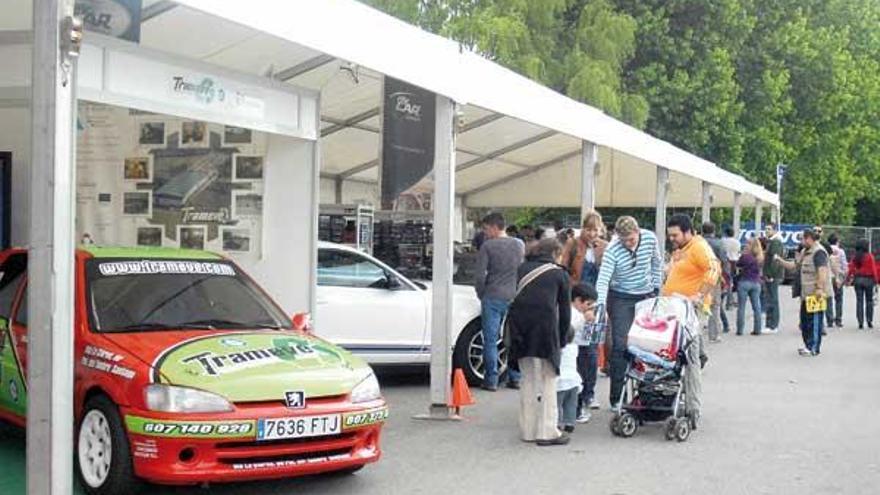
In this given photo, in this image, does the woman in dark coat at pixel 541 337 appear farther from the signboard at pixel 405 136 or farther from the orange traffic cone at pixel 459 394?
the signboard at pixel 405 136

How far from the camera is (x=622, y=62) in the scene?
3216cm

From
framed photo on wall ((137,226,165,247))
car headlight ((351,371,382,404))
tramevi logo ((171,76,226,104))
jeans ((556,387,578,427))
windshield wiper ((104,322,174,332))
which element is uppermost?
tramevi logo ((171,76,226,104))

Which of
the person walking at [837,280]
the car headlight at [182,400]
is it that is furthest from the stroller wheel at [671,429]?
the person walking at [837,280]

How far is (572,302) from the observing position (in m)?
9.15

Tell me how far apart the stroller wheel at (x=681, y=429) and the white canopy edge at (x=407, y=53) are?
338cm

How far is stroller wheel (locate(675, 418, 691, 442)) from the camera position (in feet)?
27.7

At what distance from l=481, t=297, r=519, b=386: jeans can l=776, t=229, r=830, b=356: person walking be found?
5.60 m

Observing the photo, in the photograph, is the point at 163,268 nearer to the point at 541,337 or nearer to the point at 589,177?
the point at 541,337

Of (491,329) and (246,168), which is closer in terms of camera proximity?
(246,168)

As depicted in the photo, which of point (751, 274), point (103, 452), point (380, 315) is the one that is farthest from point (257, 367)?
point (751, 274)

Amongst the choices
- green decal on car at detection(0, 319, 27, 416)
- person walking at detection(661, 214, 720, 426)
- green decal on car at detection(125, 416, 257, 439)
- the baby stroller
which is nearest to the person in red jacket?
person walking at detection(661, 214, 720, 426)

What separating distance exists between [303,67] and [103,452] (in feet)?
15.3

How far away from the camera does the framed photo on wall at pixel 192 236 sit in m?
9.98

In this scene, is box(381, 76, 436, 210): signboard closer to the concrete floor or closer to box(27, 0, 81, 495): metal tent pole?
the concrete floor
